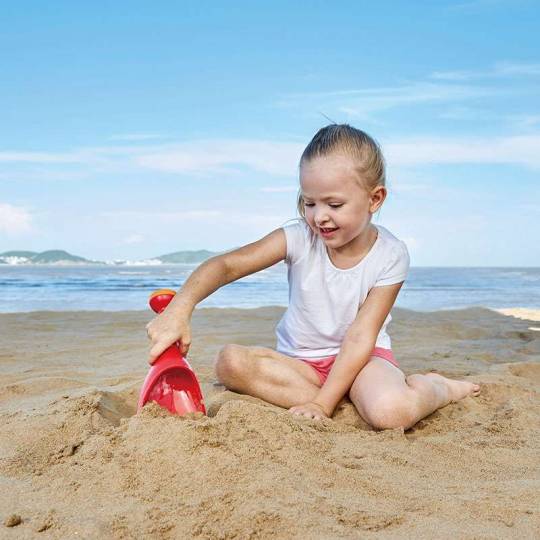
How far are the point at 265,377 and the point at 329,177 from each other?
872mm

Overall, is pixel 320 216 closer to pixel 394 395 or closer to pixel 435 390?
pixel 394 395

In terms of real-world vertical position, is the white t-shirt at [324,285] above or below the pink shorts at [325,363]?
above

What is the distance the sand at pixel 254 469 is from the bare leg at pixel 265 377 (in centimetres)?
8

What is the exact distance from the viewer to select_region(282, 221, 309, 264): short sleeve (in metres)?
2.86

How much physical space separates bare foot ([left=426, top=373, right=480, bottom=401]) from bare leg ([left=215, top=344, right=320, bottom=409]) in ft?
1.82

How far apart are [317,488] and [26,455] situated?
2.99ft

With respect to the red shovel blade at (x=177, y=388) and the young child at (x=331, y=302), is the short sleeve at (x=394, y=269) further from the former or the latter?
the red shovel blade at (x=177, y=388)

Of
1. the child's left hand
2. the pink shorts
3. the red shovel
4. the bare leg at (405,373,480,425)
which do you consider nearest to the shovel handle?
the red shovel

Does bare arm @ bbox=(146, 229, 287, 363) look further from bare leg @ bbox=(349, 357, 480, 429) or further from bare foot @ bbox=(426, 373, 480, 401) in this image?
bare foot @ bbox=(426, 373, 480, 401)

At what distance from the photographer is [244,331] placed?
5.32m

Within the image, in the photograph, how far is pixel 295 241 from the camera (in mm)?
2859

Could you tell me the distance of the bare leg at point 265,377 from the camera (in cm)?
267

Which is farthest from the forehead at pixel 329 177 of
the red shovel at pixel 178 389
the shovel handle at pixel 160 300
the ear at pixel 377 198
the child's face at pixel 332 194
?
the red shovel at pixel 178 389

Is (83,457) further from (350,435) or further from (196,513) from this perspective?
(350,435)
